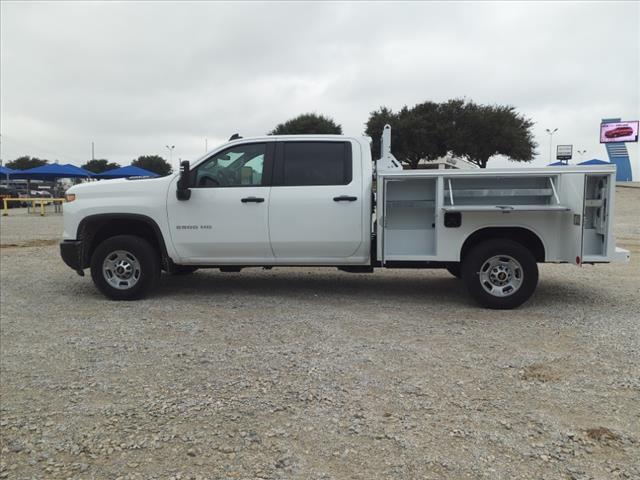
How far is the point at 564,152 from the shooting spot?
740 centimetres

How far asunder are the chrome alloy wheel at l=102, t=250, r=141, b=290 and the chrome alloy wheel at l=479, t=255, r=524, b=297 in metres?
4.30

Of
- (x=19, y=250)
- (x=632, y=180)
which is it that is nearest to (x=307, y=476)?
(x=19, y=250)

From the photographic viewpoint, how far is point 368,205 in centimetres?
614

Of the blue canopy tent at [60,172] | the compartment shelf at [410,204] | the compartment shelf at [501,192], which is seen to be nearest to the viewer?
the compartment shelf at [501,192]

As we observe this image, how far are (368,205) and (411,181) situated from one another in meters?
0.59

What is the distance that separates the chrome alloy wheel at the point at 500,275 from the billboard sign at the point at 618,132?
1824 inches

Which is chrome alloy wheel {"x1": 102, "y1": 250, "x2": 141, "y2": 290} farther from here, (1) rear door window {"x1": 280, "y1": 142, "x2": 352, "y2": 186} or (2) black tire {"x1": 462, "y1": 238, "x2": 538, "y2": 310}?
(2) black tire {"x1": 462, "y1": 238, "x2": 538, "y2": 310}

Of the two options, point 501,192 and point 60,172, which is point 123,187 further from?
point 60,172

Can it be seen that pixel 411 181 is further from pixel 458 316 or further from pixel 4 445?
pixel 4 445

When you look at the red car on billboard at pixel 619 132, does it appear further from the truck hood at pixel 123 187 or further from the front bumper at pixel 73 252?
the front bumper at pixel 73 252

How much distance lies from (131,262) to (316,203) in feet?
8.23

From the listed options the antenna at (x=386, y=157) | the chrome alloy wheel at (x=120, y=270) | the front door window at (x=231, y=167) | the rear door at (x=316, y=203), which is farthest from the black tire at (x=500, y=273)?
the chrome alloy wheel at (x=120, y=270)

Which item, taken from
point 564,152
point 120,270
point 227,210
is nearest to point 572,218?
point 564,152

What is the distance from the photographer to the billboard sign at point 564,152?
7250mm
